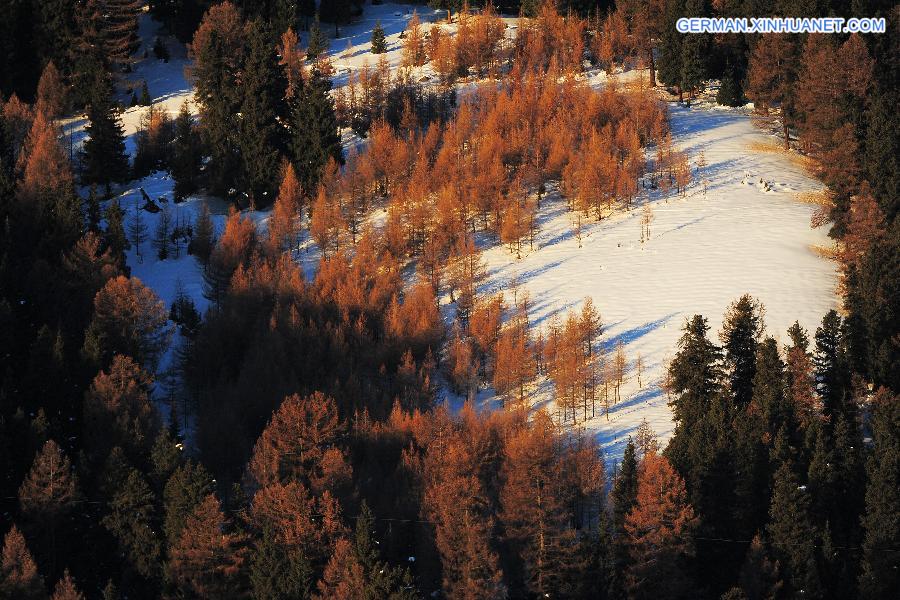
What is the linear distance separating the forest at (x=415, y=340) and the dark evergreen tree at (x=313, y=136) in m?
0.19

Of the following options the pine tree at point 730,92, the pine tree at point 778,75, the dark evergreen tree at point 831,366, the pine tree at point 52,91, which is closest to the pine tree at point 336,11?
the pine tree at point 52,91

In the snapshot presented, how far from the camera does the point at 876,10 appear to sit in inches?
3415

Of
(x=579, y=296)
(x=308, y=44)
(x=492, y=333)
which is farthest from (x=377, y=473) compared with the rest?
(x=308, y=44)

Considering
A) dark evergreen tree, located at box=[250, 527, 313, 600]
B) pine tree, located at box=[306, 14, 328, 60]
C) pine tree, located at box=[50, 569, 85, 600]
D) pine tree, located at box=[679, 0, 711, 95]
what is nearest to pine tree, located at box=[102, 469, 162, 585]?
pine tree, located at box=[50, 569, 85, 600]

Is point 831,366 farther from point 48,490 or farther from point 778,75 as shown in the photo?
point 48,490

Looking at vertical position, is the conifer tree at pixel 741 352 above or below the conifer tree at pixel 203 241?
below

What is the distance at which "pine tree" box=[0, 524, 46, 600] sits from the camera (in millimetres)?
46281

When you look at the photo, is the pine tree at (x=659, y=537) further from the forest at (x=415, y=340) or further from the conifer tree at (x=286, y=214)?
the conifer tree at (x=286, y=214)

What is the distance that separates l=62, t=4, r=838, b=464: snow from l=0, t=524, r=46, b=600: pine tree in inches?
836

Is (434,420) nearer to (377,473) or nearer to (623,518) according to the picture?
(377,473)

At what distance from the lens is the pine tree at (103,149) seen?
77.8m

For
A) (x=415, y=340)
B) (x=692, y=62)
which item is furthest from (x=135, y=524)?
(x=692, y=62)

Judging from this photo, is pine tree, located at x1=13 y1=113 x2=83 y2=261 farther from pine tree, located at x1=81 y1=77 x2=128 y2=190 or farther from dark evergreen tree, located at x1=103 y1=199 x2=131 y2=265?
pine tree, located at x1=81 y1=77 x2=128 y2=190

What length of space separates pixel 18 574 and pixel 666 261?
3564 centimetres
